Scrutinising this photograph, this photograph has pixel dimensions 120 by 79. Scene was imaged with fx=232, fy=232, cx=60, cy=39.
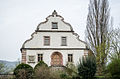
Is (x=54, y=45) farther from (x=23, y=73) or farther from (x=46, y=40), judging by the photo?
(x=23, y=73)

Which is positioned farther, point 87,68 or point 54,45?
point 54,45

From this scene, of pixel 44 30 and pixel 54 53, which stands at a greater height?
pixel 44 30

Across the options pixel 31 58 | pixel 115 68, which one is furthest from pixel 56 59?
pixel 115 68

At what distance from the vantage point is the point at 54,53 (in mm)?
32781

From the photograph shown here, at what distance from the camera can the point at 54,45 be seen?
32.8 metres

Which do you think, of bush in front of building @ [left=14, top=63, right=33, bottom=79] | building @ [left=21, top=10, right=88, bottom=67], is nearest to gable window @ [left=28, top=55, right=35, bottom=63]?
building @ [left=21, top=10, right=88, bottom=67]

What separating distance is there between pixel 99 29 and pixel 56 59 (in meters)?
7.35

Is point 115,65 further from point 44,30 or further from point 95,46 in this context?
point 44,30

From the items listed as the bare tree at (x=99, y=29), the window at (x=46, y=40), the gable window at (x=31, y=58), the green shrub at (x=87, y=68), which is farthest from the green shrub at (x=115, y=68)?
the gable window at (x=31, y=58)

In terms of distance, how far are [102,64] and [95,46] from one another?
2896 millimetres

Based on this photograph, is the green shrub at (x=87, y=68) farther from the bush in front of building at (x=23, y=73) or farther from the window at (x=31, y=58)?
the window at (x=31, y=58)

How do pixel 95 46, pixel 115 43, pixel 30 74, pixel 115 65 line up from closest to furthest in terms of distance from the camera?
pixel 115 65
pixel 30 74
pixel 115 43
pixel 95 46

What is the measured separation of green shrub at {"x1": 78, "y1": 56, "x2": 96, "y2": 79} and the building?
804cm

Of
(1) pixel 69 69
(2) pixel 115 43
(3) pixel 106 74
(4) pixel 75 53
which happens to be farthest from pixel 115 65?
(4) pixel 75 53
